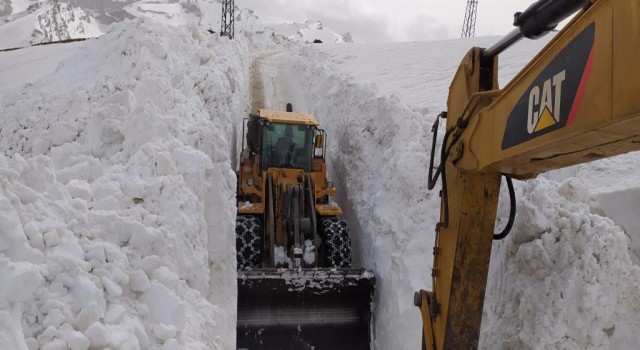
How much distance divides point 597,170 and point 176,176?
475 cm

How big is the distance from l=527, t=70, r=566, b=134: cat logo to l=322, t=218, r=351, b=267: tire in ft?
15.0

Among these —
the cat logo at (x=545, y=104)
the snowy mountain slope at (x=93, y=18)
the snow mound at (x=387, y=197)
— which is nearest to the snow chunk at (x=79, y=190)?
the cat logo at (x=545, y=104)

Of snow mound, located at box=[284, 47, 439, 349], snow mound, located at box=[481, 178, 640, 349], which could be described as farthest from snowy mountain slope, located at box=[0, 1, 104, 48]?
snow mound, located at box=[481, 178, 640, 349]

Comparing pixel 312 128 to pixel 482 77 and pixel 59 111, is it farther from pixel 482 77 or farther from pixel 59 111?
pixel 482 77

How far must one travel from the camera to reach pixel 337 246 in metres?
7.07

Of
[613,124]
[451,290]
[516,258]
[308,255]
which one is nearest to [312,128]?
[308,255]

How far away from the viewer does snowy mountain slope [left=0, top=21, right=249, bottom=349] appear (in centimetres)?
280

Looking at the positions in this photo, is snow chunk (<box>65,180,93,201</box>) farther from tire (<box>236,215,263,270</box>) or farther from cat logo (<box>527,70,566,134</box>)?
cat logo (<box>527,70,566,134</box>)

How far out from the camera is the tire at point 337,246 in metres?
7.05

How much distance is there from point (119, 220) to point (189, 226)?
757 millimetres

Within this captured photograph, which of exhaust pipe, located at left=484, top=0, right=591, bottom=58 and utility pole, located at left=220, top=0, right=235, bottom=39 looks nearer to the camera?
exhaust pipe, located at left=484, top=0, right=591, bottom=58

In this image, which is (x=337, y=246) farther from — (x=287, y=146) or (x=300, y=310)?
(x=287, y=146)

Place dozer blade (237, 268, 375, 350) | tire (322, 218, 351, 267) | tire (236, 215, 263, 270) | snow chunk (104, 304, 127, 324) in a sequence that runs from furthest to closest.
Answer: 1. tire (322, 218, 351, 267)
2. tire (236, 215, 263, 270)
3. dozer blade (237, 268, 375, 350)
4. snow chunk (104, 304, 127, 324)

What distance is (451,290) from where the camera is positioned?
3768 millimetres
